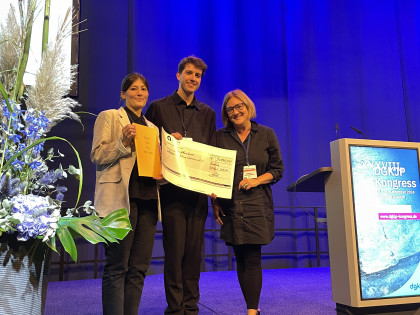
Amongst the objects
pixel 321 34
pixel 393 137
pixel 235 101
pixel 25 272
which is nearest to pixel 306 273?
pixel 393 137

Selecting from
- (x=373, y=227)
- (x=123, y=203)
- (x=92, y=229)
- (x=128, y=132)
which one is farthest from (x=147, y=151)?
(x=373, y=227)

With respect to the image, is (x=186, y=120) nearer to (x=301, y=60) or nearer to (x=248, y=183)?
(x=248, y=183)

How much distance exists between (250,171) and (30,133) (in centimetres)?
138

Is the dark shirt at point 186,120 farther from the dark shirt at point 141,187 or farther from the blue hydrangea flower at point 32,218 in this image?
the blue hydrangea flower at point 32,218

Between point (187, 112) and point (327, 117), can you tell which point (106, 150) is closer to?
point (187, 112)

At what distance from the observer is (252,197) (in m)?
2.08

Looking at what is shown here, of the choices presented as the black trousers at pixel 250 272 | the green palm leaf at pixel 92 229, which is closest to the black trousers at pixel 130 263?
the black trousers at pixel 250 272

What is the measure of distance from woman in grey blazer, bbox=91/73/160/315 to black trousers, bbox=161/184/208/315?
10 centimetres

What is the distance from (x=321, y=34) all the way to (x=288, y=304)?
4171mm

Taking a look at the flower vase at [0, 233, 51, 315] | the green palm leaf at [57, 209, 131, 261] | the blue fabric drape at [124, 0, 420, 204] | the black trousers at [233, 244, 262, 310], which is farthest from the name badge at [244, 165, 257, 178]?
the blue fabric drape at [124, 0, 420, 204]

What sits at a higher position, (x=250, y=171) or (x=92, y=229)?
(x=250, y=171)

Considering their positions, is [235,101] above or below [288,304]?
above

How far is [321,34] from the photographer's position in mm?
5688

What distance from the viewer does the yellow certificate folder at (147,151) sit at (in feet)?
5.82
